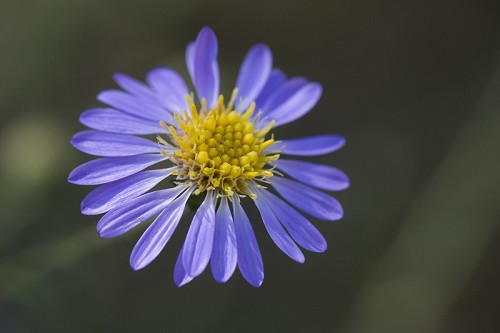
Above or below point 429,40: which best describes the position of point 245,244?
below

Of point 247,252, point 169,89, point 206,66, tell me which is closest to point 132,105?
point 169,89

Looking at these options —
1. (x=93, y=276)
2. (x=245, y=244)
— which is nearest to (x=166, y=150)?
(x=245, y=244)

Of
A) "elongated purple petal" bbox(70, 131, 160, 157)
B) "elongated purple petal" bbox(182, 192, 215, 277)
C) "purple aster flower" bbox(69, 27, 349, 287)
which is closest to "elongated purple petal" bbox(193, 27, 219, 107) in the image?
"purple aster flower" bbox(69, 27, 349, 287)

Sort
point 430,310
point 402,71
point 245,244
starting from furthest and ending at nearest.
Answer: point 402,71 → point 430,310 → point 245,244

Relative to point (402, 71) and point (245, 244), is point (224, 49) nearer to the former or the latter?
point (402, 71)

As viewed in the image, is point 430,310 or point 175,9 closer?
point 430,310

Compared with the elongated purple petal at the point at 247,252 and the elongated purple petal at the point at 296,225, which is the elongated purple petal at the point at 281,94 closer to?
the elongated purple petal at the point at 296,225

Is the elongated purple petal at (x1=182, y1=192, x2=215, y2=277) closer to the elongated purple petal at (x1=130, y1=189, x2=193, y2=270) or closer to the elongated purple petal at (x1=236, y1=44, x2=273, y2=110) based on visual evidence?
the elongated purple petal at (x1=130, y1=189, x2=193, y2=270)
